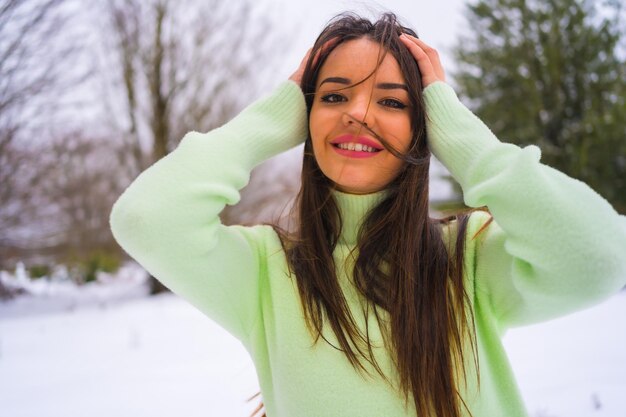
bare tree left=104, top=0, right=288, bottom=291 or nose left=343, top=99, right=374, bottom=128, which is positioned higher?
bare tree left=104, top=0, right=288, bottom=291

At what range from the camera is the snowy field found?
233 centimetres

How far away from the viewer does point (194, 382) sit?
2.85m

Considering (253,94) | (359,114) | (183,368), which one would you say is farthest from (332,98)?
(253,94)

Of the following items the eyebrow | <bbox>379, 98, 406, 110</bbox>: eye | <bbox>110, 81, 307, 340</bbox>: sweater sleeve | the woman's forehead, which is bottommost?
<bbox>110, 81, 307, 340</bbox>: sweater sleeve

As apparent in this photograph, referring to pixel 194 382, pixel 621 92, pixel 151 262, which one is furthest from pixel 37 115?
pixel 621 92

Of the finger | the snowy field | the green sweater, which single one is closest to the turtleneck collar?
the green sweater

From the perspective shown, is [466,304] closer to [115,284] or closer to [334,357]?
[334,357]

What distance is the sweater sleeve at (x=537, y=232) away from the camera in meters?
0.93

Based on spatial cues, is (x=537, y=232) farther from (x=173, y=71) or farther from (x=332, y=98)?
(x=173, y=71)

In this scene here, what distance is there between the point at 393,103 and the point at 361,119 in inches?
4.5

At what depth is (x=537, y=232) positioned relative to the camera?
0.95 metres

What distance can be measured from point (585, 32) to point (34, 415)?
8634 mm

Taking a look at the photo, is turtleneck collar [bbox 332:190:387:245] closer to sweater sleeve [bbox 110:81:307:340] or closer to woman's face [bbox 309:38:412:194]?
woman's face [bbox 309:38:412:194]

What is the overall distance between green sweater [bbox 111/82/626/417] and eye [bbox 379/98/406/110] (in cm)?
7
